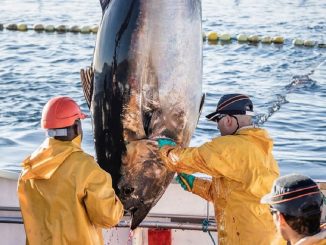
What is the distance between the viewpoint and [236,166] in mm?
4152

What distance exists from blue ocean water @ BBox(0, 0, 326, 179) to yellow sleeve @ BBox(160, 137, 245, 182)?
691 centimetres

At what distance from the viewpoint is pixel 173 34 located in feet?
13.1

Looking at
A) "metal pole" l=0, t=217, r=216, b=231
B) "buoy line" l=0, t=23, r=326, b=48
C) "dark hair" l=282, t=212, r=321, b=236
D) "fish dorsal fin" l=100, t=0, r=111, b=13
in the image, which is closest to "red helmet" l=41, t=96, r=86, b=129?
"fish dorsal fin" l=100, t=0, r=111, b=13

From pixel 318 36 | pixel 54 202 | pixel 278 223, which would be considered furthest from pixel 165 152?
pixel 318 36

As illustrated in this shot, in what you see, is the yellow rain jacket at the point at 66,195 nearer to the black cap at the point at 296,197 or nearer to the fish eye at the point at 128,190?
the fish eye at the point at 128,190

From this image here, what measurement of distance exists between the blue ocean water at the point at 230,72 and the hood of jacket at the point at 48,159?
6995 mm

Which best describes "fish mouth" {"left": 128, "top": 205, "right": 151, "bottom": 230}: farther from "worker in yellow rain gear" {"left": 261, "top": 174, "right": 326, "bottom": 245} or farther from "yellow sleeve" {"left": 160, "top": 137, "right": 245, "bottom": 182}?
"worker in yellow rain gear" {"left": 261, "top": 174, "right": 326, "bottom": 245}

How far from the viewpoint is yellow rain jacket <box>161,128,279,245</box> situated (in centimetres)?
407

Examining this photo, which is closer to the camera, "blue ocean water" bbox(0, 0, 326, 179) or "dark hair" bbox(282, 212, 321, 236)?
"dark hair" bbox(282, 212, 321, 236)

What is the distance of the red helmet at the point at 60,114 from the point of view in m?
3.87

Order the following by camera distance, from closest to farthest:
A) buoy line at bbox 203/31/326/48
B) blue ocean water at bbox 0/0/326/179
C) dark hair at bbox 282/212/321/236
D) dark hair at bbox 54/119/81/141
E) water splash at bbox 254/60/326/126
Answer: dark hair at bbox 282/212/321/236 → dark hair at bbox 54/119/81/141 → blue ocean water at bbox 0/0/326/179 → water splash at bbox 254/60/326/126 → buoy line at bbox 203/31/326/48

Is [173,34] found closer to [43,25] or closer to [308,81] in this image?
[308,81]

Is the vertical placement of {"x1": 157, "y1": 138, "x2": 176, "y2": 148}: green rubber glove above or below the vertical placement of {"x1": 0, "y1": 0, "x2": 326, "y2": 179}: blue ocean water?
above

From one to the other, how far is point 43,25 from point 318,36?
11536 mm
